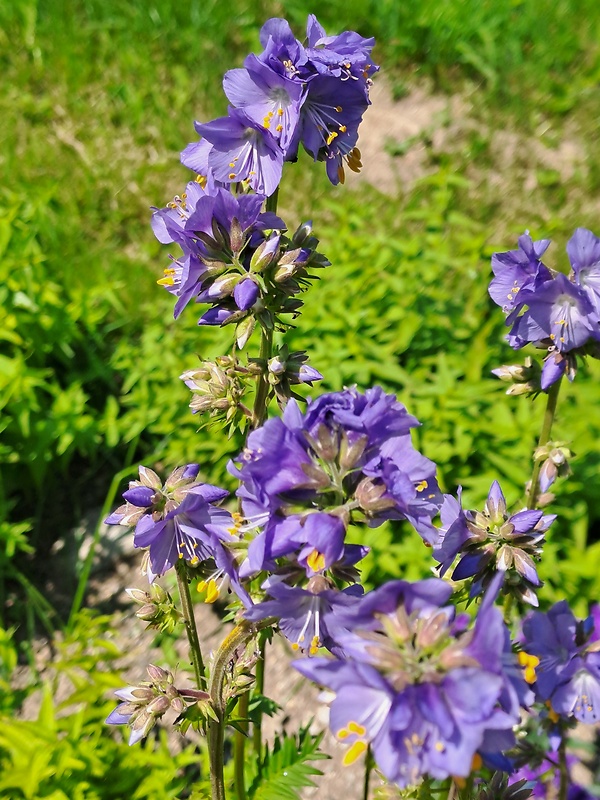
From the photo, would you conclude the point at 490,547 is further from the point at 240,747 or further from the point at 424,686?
the point at 240,747

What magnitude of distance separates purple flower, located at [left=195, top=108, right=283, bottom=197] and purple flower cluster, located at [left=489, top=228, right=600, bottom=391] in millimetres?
600

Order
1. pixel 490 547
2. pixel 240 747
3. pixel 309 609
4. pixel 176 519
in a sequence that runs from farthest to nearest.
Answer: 1. pixel 240 747
2. pixel 176 519
3. pixel 490 547
4. pixel 309 609

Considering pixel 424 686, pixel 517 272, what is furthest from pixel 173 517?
pixel 517 272

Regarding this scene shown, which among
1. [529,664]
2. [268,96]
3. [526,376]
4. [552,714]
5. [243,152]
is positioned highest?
[268,96]

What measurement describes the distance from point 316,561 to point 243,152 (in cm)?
93

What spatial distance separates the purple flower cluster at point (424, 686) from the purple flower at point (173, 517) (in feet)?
1.73

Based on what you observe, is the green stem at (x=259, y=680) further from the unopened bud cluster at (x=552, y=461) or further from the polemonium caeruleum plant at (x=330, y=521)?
the unopened bud cluster at (x=552, y=461)

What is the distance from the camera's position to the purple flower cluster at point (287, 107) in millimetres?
1473

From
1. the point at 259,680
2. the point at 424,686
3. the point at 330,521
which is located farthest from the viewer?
the point at 259,680

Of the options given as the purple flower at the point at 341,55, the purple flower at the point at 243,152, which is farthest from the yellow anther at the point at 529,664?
the purple flower at the point at 341,55

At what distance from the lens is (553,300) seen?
5.42 ft

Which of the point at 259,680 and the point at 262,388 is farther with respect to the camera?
the point at 259,680

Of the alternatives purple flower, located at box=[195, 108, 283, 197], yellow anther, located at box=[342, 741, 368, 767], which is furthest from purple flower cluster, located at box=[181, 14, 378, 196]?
yellow anther, located at box=[342, 741, 368, 767]

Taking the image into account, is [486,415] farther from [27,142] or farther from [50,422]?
[27,142]
